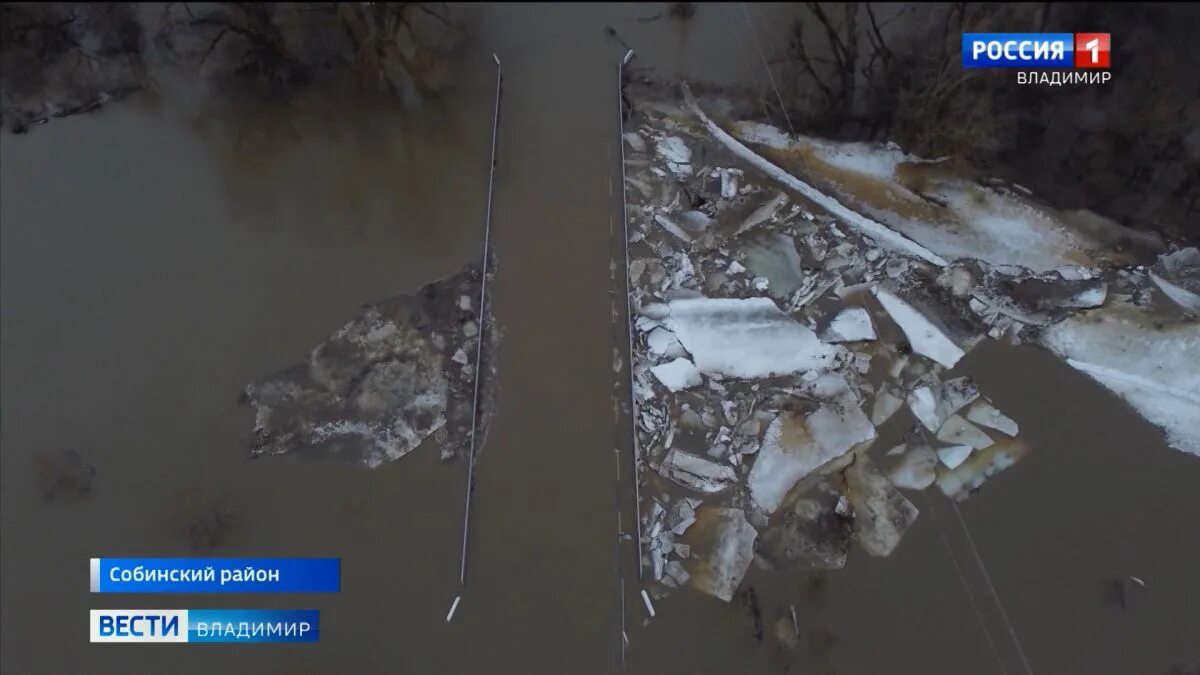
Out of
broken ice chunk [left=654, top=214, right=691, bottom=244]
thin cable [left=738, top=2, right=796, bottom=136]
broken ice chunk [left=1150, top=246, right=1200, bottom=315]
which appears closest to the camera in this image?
broken ice chunk [left=1150, top=246, right=1200, bottom=315]

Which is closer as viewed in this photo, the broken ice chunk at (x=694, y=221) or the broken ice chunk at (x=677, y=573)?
the broken ice chunk at (x=677, y=573)

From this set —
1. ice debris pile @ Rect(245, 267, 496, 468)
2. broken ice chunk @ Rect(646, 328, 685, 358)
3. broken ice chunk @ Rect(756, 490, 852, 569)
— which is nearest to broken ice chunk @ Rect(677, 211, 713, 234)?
broken ice chunk @ Rect(646, 328, 685, 358)

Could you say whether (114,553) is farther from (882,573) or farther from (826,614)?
(882,573)

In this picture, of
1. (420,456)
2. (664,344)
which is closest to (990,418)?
(664,344)

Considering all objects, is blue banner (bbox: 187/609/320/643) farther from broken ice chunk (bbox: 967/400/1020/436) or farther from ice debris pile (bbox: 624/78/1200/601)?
broken ice chunk (bbox: 967/400/1020/436)

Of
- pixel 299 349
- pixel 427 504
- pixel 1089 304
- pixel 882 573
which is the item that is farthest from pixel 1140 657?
pixel 299 349

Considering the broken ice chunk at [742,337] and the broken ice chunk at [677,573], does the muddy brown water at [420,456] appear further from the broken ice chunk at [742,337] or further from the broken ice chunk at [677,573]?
the broken ice chunk at [742,337]

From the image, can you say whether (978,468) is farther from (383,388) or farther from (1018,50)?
(383,388)

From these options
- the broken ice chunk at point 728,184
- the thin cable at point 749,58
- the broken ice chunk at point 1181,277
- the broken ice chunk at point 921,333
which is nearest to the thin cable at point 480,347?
the broken ice chunk at point 728,184
